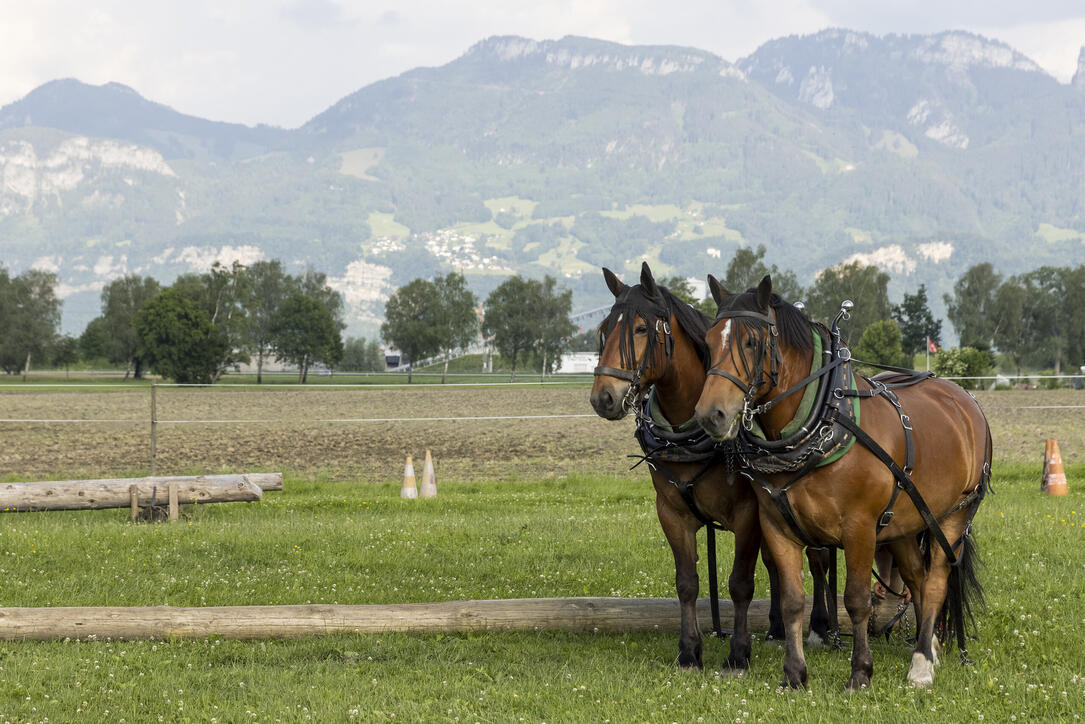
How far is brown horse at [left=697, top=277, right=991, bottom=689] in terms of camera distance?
5.84m

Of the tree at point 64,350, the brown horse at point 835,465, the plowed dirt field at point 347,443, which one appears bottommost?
the plowed dirt field at point 347,443

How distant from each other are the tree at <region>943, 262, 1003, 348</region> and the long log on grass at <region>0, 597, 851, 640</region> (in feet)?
376

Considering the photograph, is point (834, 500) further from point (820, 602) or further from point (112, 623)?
point (112, 623)

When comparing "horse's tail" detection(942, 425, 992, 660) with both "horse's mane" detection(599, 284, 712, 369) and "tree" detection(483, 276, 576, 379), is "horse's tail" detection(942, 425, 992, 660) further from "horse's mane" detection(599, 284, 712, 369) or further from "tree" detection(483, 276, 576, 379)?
"tree" detection(483, 276, 576, 379)

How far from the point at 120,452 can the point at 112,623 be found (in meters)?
20.4

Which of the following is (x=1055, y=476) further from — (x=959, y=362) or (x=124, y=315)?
(x=124, y=315)

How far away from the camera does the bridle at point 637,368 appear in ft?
20.1

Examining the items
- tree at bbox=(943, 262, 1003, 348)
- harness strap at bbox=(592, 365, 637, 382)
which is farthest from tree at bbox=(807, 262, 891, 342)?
harness strap at bbox=(592, 365, 637, 382)

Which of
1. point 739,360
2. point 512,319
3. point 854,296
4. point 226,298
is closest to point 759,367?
point 739,360

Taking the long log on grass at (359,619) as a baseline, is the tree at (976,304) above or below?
above

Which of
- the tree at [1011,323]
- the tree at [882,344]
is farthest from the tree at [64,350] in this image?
the tree at [1011,323]

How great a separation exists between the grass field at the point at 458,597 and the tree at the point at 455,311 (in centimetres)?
9532

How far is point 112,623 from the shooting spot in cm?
748

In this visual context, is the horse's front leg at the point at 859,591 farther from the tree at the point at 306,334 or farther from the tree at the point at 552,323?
the tree at the point at 552,323
